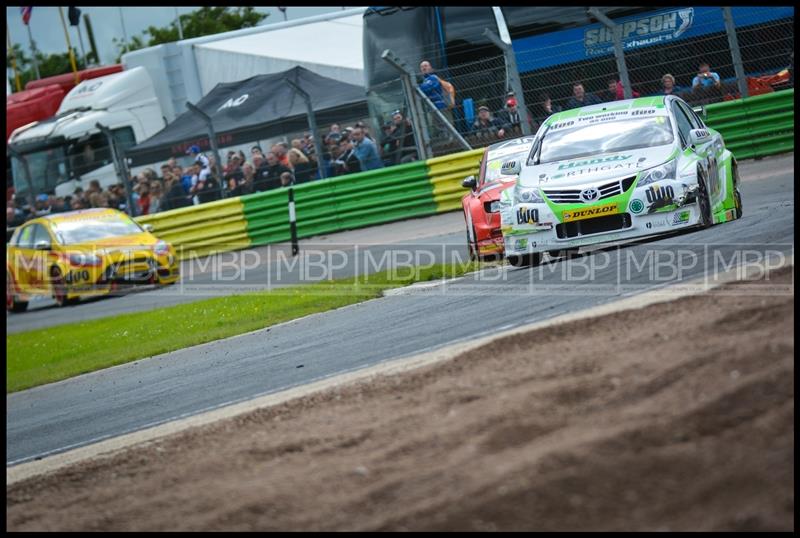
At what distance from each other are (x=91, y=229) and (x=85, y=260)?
3.57 feet

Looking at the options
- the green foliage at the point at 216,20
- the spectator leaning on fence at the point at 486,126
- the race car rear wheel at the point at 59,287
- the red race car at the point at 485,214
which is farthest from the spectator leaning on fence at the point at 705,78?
the green foliage at the point at 216,20

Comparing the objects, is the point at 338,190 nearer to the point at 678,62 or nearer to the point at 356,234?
the point at 356,234

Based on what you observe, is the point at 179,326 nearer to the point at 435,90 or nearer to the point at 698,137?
the point at 698,137

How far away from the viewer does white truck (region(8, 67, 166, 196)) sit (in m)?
26.7

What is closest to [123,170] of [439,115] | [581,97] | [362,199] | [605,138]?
[362,199]

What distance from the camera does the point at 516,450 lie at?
4.75 metres

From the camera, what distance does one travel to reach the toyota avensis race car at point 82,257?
20.5m

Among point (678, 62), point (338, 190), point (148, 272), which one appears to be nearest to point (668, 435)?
point (678, 62)

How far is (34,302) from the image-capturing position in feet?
79.0

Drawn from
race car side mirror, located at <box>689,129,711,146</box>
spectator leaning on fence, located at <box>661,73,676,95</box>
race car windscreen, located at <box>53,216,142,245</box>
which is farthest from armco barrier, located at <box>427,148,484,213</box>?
race car side mirror, located at <box>689,129,711,146</box>

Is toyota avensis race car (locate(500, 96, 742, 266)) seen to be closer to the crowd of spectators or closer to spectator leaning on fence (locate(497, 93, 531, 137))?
the crowd of spectators

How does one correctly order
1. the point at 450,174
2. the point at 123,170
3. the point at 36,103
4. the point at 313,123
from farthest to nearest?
1. the point at 36,103
2. the point at 123,170
3. the point at 313,123
4. the point at 450,174

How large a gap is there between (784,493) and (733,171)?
870cm

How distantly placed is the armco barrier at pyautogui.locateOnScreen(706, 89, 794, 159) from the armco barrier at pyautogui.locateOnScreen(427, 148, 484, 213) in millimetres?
4280
